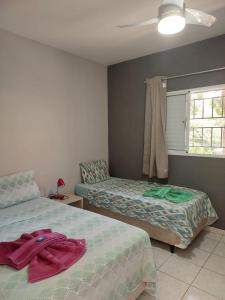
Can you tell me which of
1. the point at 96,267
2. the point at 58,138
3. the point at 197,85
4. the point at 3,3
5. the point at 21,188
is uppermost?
the point at 3,3

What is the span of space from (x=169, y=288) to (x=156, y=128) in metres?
2.11

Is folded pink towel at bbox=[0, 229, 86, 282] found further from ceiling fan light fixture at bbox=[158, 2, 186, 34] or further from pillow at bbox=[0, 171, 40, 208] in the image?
ceiling fan light fixture at bbox=[158, 2, 186, 34]

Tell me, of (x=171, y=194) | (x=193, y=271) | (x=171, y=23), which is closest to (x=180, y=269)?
(x=193, y=271)

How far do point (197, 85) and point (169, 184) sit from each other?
1.52m

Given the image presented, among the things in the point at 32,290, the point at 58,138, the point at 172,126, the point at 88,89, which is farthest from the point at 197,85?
A: the point at 32,290

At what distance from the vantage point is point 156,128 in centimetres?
331

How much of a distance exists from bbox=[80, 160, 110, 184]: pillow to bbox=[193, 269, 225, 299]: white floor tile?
203 cm

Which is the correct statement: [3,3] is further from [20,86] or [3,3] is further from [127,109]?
[127,109]

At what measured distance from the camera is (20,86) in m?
2.73

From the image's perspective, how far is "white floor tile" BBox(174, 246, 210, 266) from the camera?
7.69 ft

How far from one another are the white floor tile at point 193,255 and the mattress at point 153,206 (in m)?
0.17

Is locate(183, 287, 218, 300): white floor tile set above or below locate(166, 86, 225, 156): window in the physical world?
below

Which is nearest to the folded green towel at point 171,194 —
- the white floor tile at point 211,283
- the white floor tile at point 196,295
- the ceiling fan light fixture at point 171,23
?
the white floor tile at point 211,283

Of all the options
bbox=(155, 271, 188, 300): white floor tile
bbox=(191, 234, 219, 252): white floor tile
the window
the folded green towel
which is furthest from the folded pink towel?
the window
